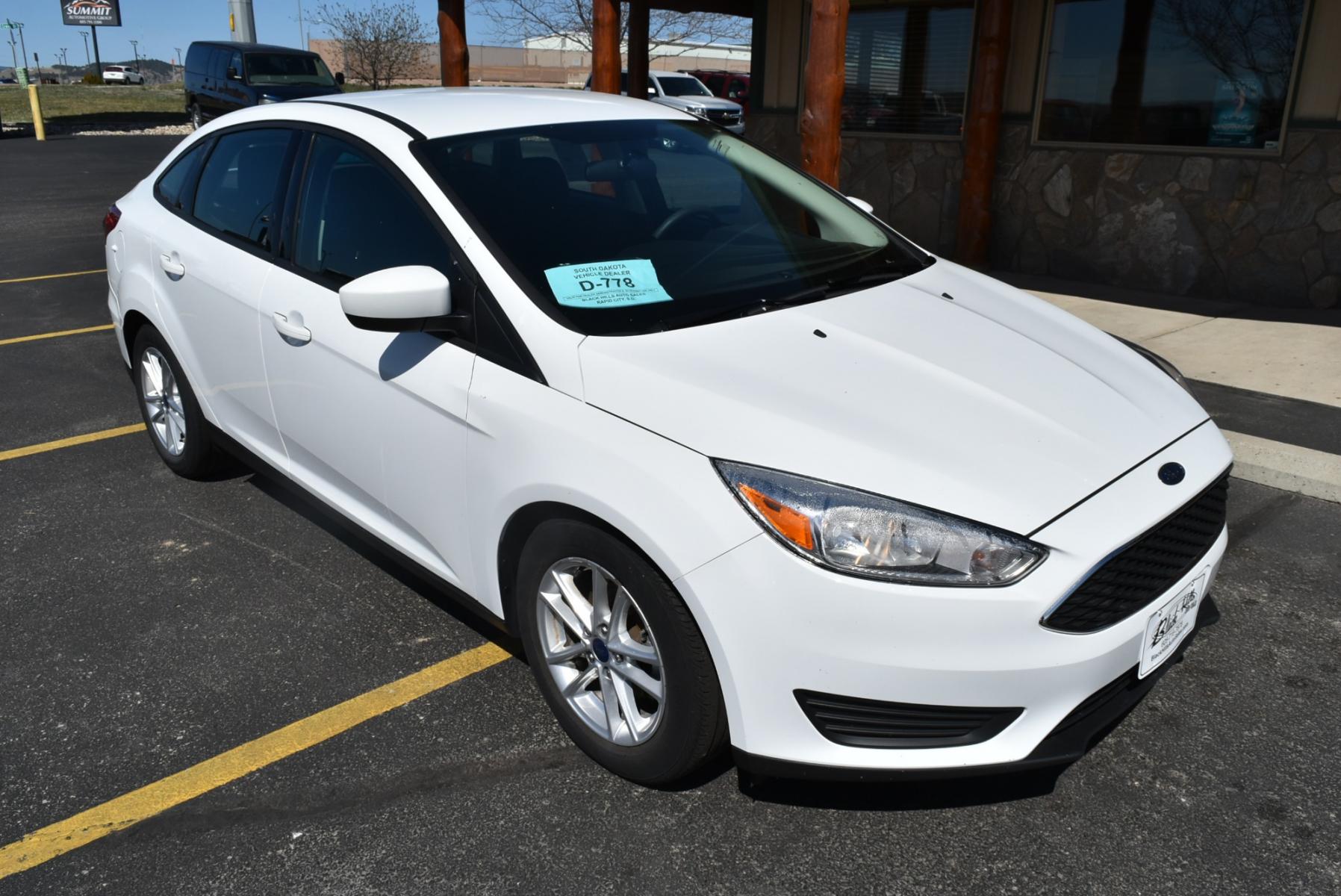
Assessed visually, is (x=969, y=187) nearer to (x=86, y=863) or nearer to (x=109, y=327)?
(x=109, y=327)

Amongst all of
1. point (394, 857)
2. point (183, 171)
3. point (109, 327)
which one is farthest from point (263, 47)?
point (394, 857)

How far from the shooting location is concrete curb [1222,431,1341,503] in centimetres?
455

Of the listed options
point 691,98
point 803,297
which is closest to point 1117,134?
point 803,297

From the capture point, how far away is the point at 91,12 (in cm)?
5022

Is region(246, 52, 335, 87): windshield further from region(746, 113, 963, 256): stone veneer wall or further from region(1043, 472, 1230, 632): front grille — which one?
region(1043, 472, 1230, 632): front grille

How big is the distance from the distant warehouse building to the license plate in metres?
4.81

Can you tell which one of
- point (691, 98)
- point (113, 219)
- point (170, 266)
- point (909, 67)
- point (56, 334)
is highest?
point (909, 67)

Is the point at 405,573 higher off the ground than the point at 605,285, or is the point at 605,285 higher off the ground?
the point at 605,285

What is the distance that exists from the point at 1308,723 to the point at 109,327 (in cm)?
768

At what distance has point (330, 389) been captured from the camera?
3.32m

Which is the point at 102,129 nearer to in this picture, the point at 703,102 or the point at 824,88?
the point at 703,102

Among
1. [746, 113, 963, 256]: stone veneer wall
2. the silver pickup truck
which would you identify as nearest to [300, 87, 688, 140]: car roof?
[746, 113, 963, 256]: stone veneer wall

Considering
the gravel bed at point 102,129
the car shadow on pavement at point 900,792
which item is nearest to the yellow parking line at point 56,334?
the car shadow on pavement at point 900,792

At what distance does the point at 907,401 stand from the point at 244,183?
273cm
